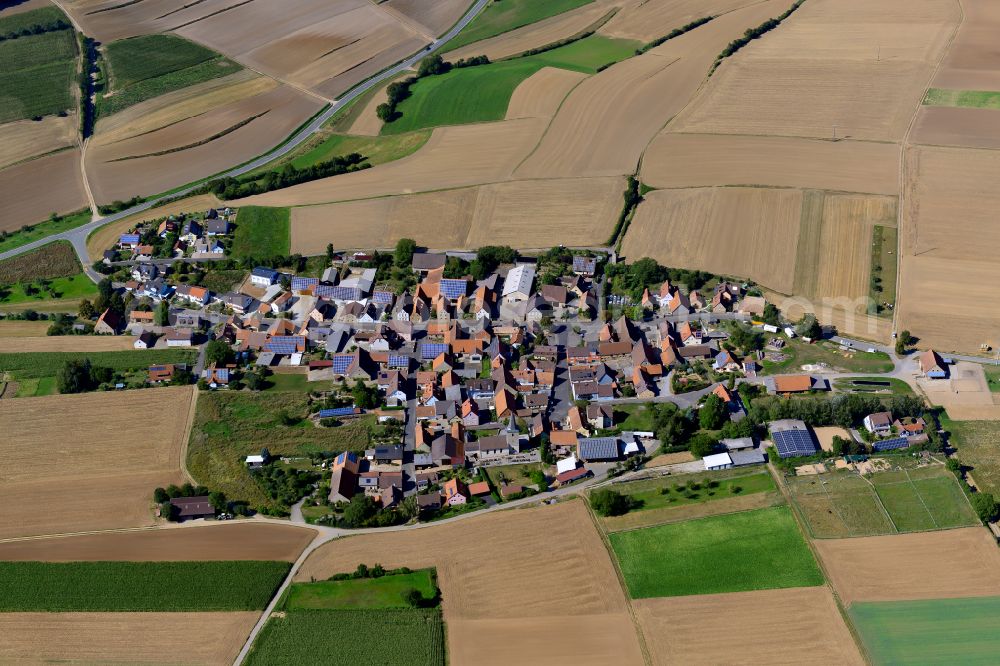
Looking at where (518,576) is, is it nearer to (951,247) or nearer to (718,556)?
(718,556)

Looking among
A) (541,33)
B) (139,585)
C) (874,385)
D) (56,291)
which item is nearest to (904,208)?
(874,385)

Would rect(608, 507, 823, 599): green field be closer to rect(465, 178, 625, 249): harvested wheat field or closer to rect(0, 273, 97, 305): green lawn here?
rect(465, 178, 625, 249): harvested wheat field

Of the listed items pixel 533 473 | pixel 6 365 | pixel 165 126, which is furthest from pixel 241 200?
pixel 533 473

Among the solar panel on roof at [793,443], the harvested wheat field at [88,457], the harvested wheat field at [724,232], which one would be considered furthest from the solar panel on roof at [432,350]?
the solar panel on roof at [793,443]

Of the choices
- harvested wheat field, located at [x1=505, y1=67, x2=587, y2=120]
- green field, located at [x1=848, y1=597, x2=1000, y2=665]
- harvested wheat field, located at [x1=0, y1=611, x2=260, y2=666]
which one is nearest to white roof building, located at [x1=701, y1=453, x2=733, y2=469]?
green field, located at [x1=848, y1=597, x2=1000, y2=665]

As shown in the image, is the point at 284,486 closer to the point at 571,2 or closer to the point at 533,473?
the point at 533,473

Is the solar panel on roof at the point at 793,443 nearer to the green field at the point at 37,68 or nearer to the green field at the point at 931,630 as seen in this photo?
the green field at the point at 931,630
